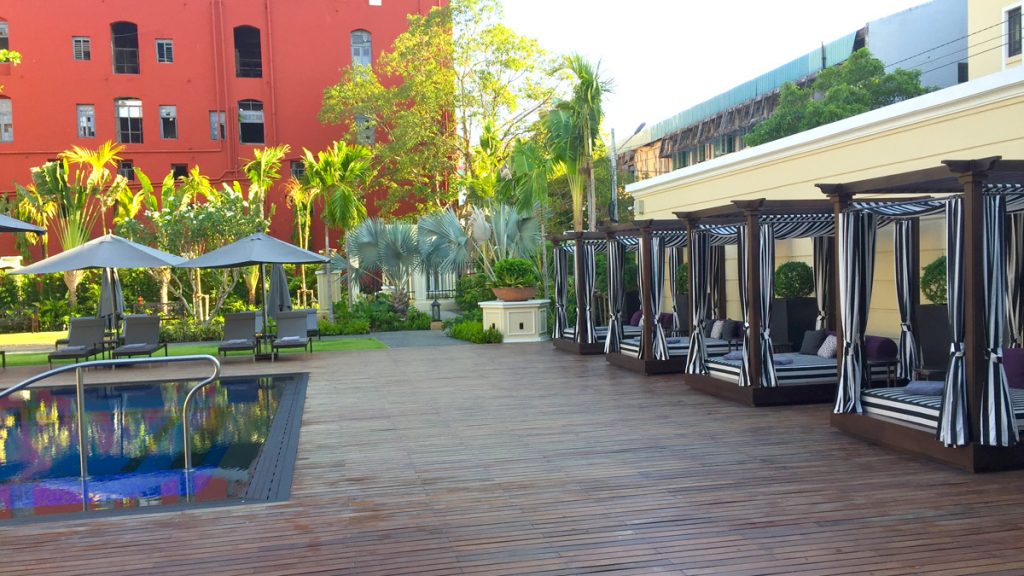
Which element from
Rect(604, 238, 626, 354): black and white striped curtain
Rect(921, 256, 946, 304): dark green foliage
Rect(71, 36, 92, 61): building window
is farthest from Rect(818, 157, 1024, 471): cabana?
Rect(71, 36, 92, 61): building window

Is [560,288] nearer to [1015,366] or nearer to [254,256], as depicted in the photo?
[254,256]

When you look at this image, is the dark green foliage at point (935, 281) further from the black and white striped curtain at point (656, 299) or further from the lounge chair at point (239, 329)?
the lounge chair at point (239, 329)

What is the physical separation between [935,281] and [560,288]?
309 inches

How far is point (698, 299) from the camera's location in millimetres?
11195

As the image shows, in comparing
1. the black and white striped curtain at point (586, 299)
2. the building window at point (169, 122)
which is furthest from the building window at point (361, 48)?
the black and white striped curtain at point (586, 299)

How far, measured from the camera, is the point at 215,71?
3180cm

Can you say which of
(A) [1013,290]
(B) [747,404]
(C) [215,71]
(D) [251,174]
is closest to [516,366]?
(B) [747,404]

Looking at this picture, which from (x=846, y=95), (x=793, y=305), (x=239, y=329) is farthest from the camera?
(x=846, y=95)

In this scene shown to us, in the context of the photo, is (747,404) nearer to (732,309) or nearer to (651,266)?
(651,266)

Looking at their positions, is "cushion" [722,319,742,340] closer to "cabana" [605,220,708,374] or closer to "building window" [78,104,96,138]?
"cabana" [605,220,708,374]

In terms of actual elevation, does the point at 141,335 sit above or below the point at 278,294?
below

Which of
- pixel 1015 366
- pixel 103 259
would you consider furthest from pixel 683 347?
pixel 103 259

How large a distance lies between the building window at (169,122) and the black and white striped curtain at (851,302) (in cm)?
2893

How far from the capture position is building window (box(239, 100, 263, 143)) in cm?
3241
